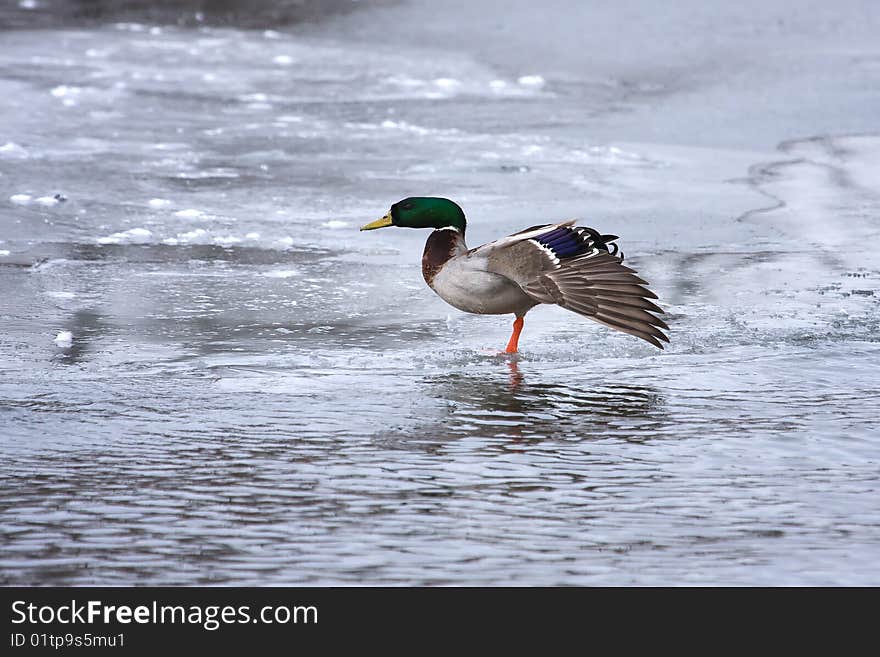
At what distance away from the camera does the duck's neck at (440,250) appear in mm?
7535

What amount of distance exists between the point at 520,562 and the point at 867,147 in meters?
9.34

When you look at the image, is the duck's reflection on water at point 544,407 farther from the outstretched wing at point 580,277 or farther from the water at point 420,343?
the outstretched wing at point 580,277

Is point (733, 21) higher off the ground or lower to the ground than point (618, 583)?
higher

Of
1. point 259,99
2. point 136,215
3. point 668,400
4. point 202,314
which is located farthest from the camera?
point 259,99

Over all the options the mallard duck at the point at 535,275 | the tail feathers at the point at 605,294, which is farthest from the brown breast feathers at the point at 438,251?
the tail feathers at the point at 605,294

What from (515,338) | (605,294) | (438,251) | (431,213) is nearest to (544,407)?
(605,294)

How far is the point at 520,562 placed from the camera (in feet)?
15.2

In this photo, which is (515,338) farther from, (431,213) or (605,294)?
(431,213)

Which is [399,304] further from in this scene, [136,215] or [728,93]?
[728,93]

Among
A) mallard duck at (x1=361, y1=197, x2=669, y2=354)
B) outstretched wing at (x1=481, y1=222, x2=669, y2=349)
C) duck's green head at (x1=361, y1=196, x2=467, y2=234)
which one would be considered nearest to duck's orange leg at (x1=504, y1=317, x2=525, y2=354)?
mallard duck at (x1=361, y1=197, x2=669, y2=354)

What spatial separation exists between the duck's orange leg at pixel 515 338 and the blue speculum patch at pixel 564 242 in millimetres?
397

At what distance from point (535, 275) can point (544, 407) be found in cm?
90
